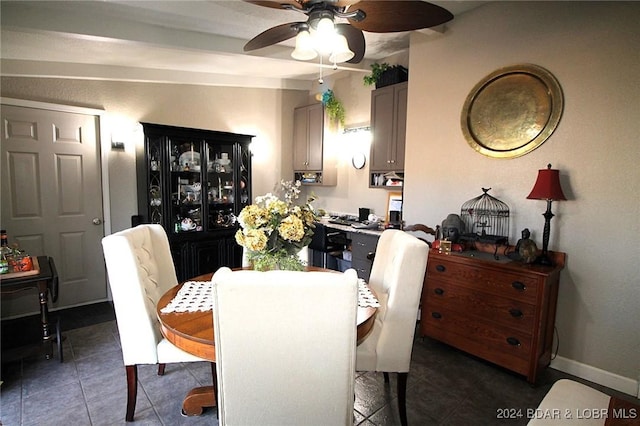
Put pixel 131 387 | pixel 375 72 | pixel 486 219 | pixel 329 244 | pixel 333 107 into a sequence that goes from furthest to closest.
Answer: pixel 333 107 → pixel 329 244 → pixel 375 72 → pixel 486 219 → pixel 131 387

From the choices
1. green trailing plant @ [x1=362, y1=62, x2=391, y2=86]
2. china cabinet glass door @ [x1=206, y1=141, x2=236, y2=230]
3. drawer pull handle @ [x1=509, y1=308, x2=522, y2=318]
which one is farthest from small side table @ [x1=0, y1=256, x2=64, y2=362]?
green trailing plant @ [x1=362, y1=62, x2=391, y2=86]

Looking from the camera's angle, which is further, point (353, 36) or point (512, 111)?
point (512, 111)

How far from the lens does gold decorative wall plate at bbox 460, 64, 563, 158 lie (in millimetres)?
2420

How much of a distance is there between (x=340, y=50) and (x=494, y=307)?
208 cm

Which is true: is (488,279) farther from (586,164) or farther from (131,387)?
(131,387)

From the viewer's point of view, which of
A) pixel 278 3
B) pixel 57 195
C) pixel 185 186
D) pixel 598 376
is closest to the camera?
pixel 278 3

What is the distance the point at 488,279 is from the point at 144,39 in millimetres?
3495

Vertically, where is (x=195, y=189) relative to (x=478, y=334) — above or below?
above

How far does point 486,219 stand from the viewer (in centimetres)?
281

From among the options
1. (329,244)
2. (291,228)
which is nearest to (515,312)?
(291,228)

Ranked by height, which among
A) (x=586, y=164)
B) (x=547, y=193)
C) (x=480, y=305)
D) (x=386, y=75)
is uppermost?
(x=386, y=75)

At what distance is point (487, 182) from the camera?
9.11ft

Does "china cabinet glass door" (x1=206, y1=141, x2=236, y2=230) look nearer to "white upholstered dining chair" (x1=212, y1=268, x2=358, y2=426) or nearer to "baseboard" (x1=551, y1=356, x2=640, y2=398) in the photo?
"white upholstered dining chair" (x1=212, y1=268, x2=358, y2=426)

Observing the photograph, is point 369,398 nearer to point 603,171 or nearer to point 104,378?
point 104,378
